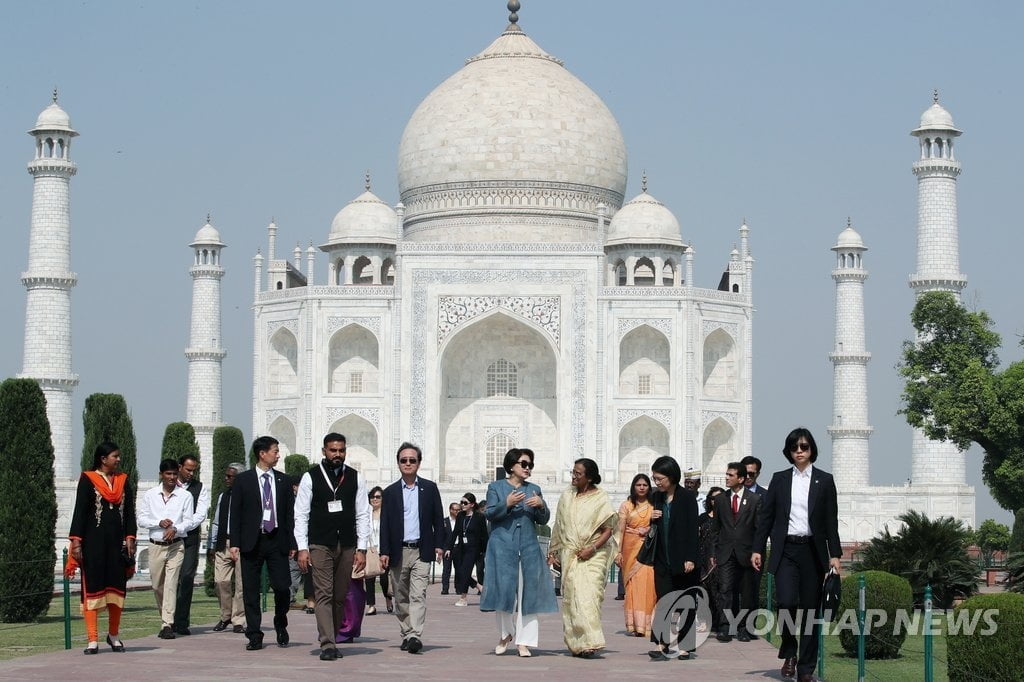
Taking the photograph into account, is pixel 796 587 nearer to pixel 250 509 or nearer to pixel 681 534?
pixel 681 534

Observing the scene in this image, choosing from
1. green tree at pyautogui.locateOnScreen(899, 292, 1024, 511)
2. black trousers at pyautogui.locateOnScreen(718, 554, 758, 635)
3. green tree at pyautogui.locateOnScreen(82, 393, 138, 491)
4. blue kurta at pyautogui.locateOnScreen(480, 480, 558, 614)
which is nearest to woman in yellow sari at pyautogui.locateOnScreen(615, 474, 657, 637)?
black trousers at pyautogui.locateOnScreen(718, 554, 758, 635)

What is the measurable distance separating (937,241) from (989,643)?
28.3 m

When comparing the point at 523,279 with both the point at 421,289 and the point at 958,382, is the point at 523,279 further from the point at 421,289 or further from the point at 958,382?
the point at 958,382

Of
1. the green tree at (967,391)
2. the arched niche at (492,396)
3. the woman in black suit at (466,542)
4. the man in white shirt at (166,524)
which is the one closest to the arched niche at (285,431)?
the arched niche at (492,396)

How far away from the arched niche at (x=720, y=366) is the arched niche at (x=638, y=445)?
1.39 m

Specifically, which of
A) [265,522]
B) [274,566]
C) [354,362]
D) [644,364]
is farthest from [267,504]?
[354,362]

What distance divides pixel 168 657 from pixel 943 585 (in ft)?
21.4

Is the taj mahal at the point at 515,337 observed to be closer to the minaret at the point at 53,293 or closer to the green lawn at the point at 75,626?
the minaret at the point at 53,293

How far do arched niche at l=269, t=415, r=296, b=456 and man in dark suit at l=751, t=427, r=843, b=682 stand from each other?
2723 cm

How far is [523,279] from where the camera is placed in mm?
35062

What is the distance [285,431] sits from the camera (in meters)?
35.9

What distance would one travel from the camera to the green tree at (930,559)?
13781 millimetres

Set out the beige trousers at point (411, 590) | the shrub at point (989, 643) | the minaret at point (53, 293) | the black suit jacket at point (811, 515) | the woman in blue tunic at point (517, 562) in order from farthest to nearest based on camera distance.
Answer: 1. the minaret at point (53, 293)
2. the beige trousers at point (411, 590)
3. the woman in blue tunic at point (517, 562)
4. the black suit jacket at point (811, 515)
5. the shrub at point (989, 643)

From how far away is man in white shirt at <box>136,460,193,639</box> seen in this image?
38.3 ft
